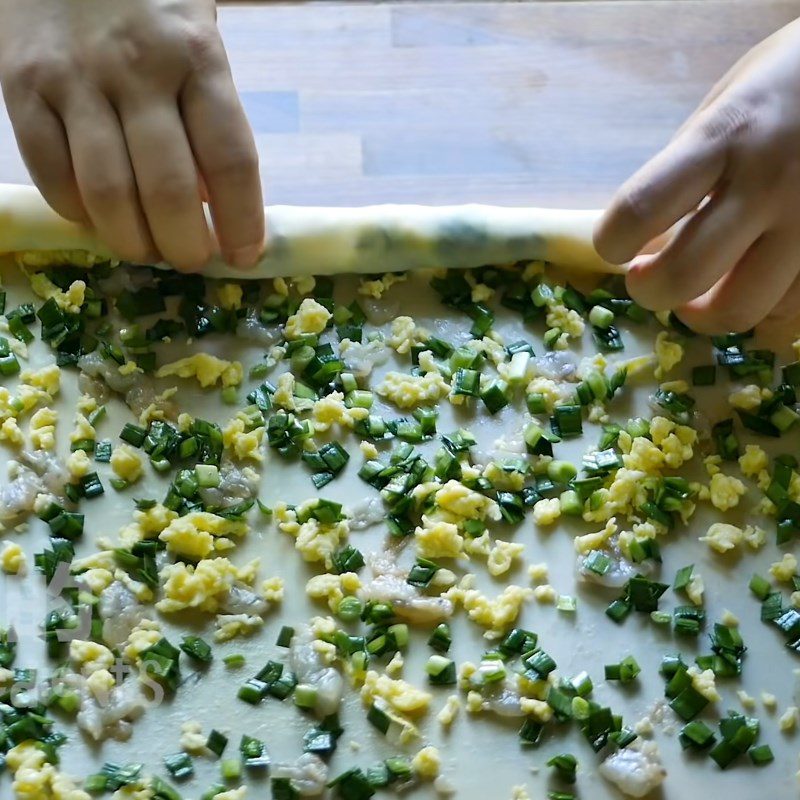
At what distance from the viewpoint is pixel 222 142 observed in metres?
1.43

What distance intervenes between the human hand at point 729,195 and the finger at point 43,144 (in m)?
0.72

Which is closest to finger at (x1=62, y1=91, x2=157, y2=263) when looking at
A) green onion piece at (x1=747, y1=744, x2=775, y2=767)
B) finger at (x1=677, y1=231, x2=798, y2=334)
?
finger at (x1=677, y1=231, x2=798, y2=334)

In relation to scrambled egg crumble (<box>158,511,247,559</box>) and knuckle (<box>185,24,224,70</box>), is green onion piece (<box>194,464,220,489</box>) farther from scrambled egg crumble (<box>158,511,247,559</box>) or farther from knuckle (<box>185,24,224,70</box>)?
knuckle (<box>185,24,224,70</box>)

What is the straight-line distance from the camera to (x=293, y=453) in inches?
61.0

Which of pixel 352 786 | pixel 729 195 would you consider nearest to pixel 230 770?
pixel 352 786

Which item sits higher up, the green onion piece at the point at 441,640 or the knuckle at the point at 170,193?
the knuckle at the point at 170,193

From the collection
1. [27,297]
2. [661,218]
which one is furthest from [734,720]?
[27,297]

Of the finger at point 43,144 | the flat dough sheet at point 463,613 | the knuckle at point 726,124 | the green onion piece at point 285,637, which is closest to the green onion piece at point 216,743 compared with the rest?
the flat dough sheet at point 463,613

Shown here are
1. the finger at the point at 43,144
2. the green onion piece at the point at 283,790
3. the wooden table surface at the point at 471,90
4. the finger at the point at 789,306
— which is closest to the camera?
the green onion piece at the point at 283,790

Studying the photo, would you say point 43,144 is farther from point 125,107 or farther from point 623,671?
point 623,671

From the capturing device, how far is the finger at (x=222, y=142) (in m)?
1.42

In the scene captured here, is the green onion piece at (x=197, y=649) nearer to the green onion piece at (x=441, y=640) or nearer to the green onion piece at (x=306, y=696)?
the green onion piece at (x=306, y=696)

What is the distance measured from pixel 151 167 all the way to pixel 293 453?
1.46 ft

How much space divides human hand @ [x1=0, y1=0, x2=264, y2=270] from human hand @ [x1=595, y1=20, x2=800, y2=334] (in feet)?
1.73
